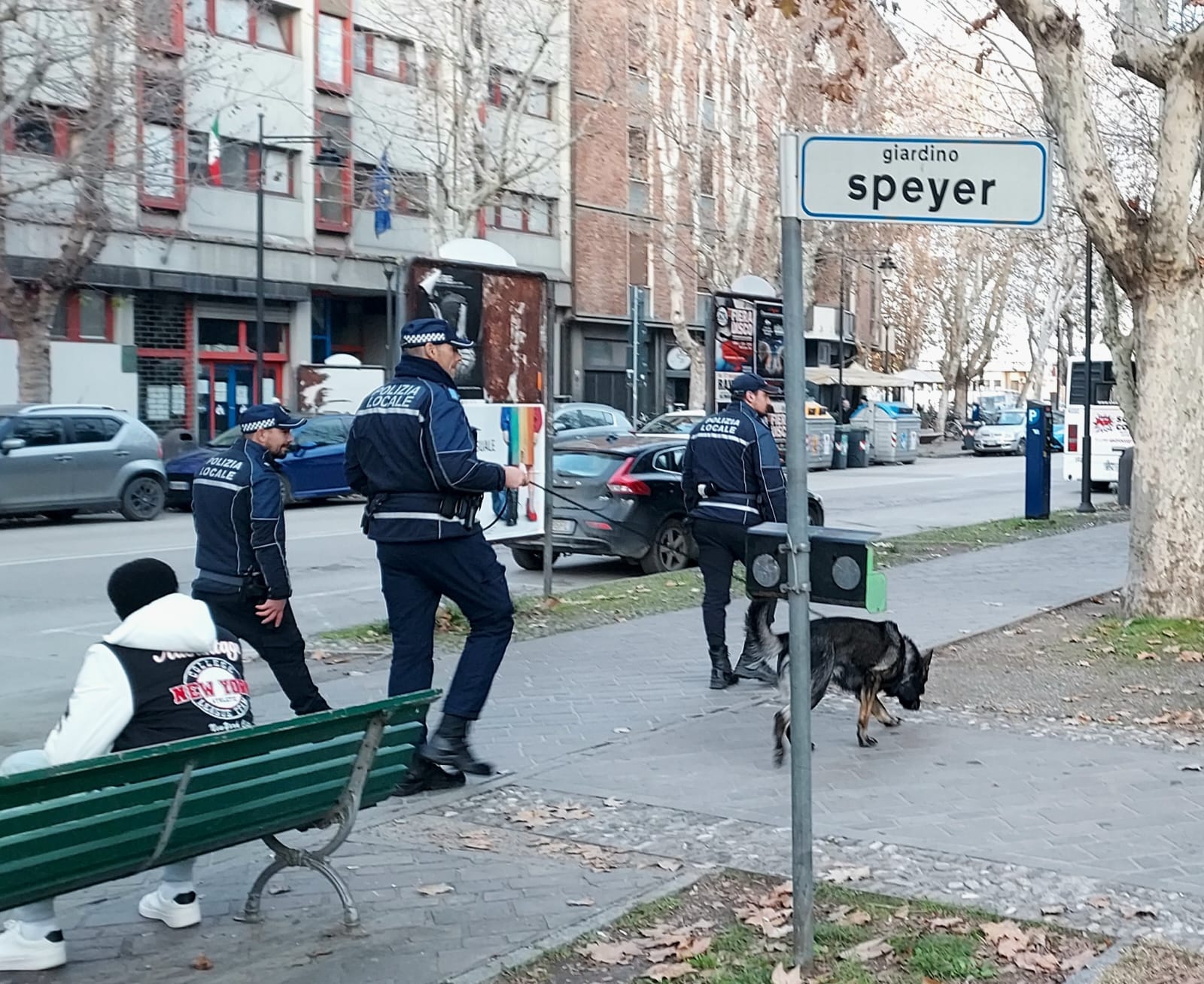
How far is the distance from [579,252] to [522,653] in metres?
37.2

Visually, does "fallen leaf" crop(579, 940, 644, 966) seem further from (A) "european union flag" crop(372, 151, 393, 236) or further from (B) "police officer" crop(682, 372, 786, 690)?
(A) "european union flag" crop(372, 151, 393, 236)

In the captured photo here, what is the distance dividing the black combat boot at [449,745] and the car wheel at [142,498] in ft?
54.7

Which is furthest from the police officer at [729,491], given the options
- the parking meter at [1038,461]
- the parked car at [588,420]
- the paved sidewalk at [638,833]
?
the parked car at [588,420]

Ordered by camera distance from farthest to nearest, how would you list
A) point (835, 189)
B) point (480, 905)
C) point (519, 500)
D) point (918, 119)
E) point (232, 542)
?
point (918, 119), point (519, 500), point (232, 542), point (480, 905), point (835, 189)

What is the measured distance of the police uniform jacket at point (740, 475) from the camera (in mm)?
9453

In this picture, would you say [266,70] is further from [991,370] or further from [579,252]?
[991,370]

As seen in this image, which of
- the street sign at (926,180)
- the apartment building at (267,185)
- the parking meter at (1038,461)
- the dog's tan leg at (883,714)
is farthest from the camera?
the apartment building at (267,185)

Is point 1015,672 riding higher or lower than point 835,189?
lower

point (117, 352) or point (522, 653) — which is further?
point (117, 352)

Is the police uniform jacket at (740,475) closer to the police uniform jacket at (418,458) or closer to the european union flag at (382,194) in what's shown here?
the police uniform jacket at (418,458)

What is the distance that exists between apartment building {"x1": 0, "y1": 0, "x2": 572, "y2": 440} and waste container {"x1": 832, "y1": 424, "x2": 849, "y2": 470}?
1096cm

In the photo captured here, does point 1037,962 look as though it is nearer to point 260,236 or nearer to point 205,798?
point 205,798

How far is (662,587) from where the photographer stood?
14164 millimetres

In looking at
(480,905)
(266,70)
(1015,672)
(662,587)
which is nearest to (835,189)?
(480,905)
